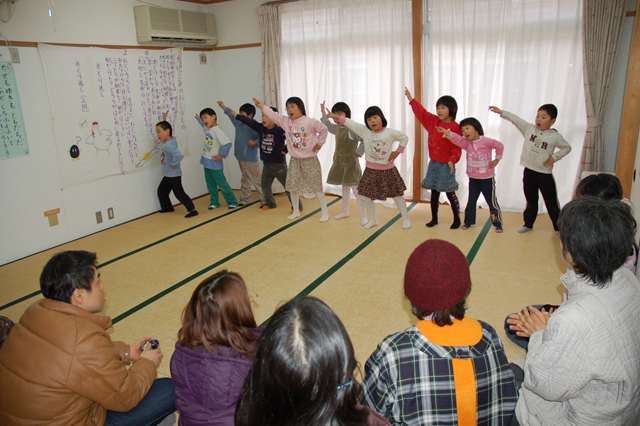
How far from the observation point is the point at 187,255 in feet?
13.3

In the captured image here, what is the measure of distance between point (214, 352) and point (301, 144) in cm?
350

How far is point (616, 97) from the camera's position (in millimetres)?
4223

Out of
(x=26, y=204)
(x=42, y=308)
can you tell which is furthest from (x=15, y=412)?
(x=26, y=204)

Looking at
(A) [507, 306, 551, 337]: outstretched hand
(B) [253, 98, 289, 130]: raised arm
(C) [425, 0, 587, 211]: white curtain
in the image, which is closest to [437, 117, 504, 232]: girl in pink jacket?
(C) [425, 0, 587, 211]: white curtain

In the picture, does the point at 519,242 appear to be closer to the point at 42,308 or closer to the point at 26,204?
the point at 42,308

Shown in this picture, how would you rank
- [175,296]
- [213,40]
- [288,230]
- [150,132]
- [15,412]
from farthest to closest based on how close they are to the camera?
1. [213,40]
2. [150,132]
3. [288,230]
4. [175,296]
5. [15,412]

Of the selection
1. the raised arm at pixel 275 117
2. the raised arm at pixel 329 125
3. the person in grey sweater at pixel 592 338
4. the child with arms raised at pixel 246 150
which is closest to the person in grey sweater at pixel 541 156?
the raised arm at pixel 329 125

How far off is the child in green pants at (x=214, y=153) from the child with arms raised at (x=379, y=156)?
55.8 inches

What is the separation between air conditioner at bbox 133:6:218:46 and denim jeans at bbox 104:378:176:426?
163 inches

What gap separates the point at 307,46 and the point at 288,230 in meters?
2.23

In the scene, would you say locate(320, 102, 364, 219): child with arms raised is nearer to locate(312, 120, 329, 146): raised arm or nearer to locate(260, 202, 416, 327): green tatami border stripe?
locate(312, 120, 329, 146): raised arm

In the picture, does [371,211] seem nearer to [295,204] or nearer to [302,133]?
[295,204]

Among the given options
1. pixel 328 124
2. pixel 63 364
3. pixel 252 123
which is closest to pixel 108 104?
pixel 252 123

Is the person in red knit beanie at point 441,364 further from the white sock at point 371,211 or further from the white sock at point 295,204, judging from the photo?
the white sock at point 295,204
